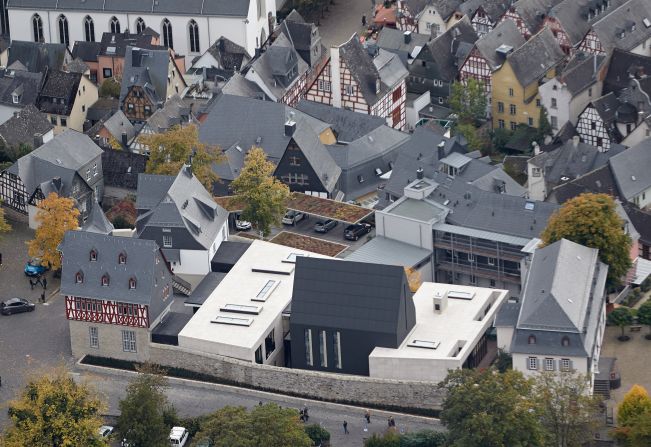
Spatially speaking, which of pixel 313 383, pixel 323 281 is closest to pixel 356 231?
pixel 323 281

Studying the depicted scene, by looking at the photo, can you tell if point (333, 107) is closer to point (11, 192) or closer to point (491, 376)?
point (11, 192)

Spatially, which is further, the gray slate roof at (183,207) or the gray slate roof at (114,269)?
the gray slate roof at (183,207)

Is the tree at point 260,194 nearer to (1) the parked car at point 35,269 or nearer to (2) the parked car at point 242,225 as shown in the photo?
(2) the parked car at point 242,225

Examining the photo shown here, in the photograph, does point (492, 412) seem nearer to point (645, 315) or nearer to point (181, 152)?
point (645, 315)

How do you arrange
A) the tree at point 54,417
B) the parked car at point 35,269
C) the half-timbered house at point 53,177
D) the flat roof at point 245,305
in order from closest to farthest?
1. the tree at point 54,417
2. the flat roof at point 245,305
3. the parked car at point 35,269
4. the half-timbered house at point 53,177

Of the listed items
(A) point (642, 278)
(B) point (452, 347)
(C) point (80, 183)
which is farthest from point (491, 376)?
(C) point (80, 183)

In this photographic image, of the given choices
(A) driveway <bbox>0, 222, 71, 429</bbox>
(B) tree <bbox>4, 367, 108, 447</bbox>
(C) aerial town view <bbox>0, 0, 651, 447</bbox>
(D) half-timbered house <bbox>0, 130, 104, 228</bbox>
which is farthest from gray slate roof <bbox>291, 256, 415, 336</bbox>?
(D) half-timbered house <bbox>0, 130, 104, 228</bbox>

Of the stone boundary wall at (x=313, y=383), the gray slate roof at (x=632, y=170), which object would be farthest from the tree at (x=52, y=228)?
the gray slate roof at (x=632, y=170)
